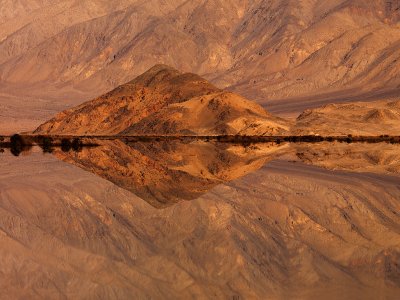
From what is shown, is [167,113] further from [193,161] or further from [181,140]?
[193,161]

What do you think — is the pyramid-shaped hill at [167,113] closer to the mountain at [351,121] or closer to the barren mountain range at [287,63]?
the mountain at [351,121]

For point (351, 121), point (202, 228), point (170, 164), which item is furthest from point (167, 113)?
point (202, 228)

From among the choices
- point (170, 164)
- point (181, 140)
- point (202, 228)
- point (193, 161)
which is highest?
point (202, 228)

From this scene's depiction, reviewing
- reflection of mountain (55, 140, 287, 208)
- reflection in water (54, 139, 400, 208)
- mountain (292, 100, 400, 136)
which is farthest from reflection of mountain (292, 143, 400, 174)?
mountain (292, 100, 400, 136)

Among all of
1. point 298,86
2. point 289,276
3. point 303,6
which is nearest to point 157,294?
point 289,276

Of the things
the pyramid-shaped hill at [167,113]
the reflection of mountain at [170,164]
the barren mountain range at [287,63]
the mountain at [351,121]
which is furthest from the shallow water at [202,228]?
the barren mountain range at [287,63]

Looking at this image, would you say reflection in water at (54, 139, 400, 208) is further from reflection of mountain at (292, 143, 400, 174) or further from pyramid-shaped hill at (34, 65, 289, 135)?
pyramid-shaped hill at (34, 65, 289, 135)

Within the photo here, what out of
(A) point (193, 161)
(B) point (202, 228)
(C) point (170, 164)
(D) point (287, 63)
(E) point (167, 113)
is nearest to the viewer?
(B) point (202, 228)
